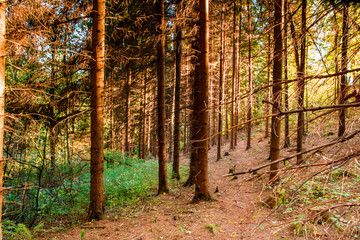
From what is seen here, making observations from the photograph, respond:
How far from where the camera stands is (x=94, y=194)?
600cm

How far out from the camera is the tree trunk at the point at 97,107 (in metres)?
5.95

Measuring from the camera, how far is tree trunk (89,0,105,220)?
19.5 feet

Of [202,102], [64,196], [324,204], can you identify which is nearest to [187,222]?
[202,102]

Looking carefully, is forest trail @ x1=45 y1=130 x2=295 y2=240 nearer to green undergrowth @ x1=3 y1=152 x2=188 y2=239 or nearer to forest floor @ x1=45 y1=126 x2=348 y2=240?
forest floor @ x1=45 y1=126 x2=348 y2=240

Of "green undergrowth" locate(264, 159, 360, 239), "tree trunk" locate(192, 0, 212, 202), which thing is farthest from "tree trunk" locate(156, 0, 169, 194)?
"green undergrowth" locate(264, 159, 360, 239)

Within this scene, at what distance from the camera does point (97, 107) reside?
599 centimetres

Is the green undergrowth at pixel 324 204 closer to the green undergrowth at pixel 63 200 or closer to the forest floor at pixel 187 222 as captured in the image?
the forest floor at pixel 187 222

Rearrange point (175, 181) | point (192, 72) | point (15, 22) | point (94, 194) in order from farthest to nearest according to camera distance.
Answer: point (175, 181) < point (192, 72) < point (94, 194) < point (15, 22)

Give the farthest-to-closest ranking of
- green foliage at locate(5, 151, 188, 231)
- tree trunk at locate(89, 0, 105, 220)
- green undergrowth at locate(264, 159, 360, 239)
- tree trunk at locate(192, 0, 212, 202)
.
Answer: tree trunk at locate(192, 0, 212, 202), green foliage at locate(5, 151, 188, 231), tree trunk at locate(89, 0, 105, 220), green undergrowth at locate(264, 159, 360, 239)

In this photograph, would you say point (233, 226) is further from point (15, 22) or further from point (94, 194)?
point (15, 22)

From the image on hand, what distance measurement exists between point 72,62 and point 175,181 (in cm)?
743

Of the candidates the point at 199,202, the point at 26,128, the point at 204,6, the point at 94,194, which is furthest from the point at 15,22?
the point at 199,202

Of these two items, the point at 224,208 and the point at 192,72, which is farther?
the point at 192,72

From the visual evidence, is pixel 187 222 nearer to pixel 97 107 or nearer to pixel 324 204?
pixel 97 107
